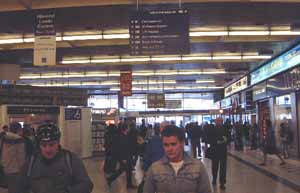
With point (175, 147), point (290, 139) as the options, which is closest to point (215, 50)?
point (290, 139)

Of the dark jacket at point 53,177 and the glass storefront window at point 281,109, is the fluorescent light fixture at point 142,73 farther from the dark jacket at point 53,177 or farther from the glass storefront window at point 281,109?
the dark jacket at point 53,177

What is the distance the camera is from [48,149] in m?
3.21

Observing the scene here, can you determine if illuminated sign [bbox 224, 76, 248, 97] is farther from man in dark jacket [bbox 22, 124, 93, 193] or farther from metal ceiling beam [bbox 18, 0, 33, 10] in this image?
man in dark jacket [bbox 22, 124, 93, 193]

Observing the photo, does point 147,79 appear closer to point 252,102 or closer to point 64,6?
point 252,102

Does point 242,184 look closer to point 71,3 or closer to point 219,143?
point 219,143

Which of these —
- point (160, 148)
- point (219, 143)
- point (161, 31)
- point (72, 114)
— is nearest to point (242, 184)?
point (219, 143)

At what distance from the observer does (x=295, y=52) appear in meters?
16.7

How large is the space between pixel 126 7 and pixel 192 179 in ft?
30.9

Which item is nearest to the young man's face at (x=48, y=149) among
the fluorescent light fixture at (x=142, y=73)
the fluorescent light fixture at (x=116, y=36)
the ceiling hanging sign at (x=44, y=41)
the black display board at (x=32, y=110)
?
the ceiling hanging sign at (x=44, y=41)

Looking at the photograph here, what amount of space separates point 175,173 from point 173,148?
17cm

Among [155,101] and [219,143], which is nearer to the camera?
[219,143]

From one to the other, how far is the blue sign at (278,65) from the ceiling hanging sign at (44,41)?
9.08 metres

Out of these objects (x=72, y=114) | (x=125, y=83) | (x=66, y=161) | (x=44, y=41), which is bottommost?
(x=66, y=161)

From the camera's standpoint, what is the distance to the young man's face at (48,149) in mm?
3211
